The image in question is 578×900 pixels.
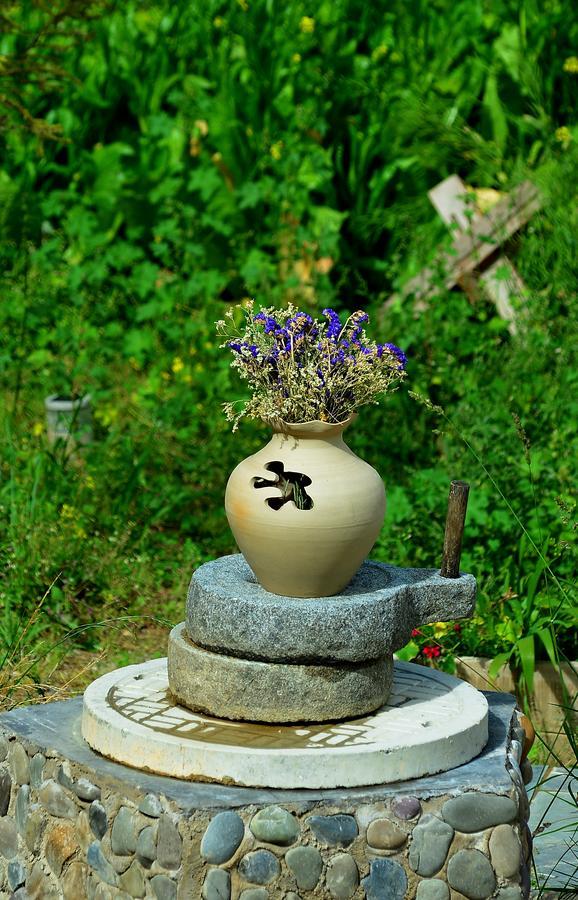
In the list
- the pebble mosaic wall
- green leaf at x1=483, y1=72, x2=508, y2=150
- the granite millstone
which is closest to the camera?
the pebble mosaic wall

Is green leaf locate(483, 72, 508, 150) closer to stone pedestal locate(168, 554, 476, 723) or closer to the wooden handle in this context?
the wooden handle

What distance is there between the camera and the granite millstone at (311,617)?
3.42 meters

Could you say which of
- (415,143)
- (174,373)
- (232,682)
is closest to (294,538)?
(232,682)

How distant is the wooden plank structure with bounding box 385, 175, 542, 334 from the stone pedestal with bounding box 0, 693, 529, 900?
4.32 metres

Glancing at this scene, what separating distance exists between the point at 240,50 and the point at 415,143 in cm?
187

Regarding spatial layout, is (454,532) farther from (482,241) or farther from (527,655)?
(482,241)

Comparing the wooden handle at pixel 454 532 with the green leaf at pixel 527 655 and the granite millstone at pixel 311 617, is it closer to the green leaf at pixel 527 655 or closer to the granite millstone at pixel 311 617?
the granite millstone at pixel 311 617

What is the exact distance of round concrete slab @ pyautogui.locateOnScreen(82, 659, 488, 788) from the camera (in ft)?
10.7

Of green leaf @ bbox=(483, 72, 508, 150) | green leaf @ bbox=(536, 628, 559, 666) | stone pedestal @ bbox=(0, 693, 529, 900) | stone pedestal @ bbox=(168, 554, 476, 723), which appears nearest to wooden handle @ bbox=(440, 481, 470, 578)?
stone pedestal @ bbox=(168, 554, 476, 723)

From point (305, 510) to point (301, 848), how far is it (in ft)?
2.95

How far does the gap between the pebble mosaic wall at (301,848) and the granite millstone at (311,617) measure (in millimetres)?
431

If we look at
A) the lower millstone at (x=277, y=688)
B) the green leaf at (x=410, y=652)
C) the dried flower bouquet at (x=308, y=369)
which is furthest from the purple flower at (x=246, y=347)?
the green leaf at (x=410, y=652)

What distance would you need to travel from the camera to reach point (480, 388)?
21.2 feet

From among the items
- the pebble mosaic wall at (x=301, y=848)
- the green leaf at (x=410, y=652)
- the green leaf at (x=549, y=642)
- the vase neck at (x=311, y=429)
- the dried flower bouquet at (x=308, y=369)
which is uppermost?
the dried flower bouquet at (x=308, y=369)
